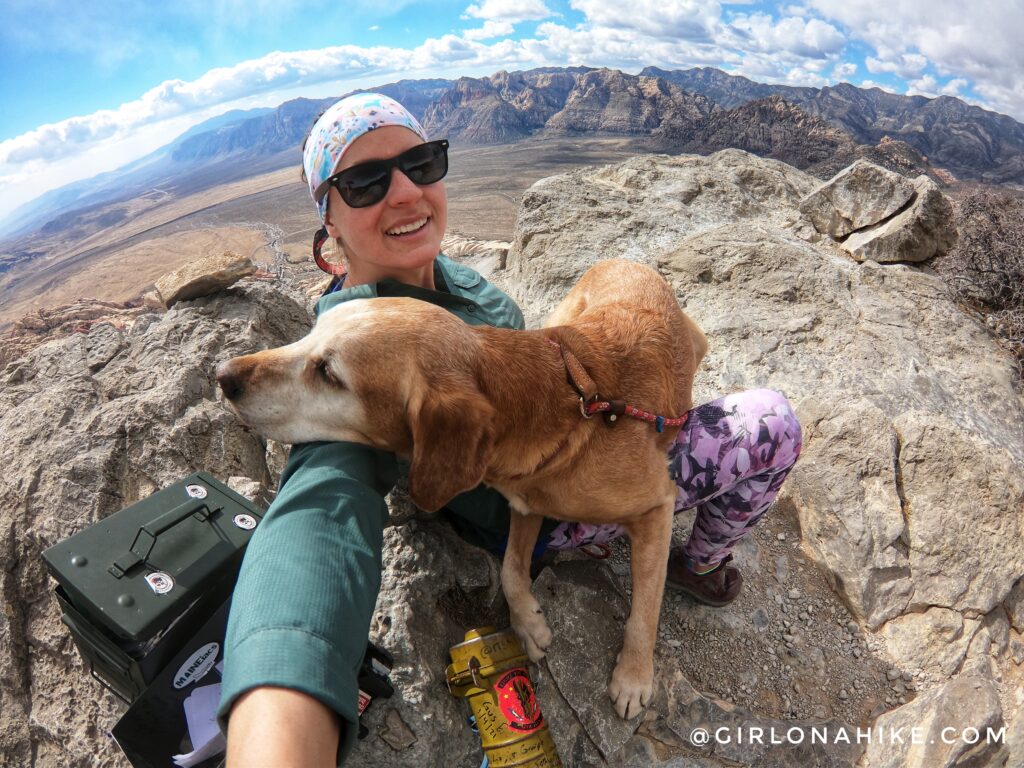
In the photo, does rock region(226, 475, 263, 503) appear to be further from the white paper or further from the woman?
the white paper

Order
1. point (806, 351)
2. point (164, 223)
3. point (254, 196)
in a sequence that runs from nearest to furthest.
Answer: point (806, 351), point (164, 223), point (254, 196)

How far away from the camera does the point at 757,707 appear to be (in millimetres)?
2855

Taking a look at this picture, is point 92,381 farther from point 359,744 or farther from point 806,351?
point 806,351

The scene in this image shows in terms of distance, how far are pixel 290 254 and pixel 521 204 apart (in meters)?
47.8

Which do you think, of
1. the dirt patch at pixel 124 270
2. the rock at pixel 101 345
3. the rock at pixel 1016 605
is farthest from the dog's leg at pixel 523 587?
the dirt patch at pixel 124 270

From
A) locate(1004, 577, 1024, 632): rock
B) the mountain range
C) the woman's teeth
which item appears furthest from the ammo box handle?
the mountain range

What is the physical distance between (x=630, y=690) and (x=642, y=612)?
0.40m

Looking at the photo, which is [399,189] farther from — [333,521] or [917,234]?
[917,234]

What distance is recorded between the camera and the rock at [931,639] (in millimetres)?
3145

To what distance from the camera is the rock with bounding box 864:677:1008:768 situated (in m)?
2.57

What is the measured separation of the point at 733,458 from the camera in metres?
2.67

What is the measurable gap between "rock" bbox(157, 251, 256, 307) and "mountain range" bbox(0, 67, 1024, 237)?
7986 cm

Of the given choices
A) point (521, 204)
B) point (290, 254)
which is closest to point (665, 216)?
point (521, 204)

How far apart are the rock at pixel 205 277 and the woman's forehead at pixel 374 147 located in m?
3.30
